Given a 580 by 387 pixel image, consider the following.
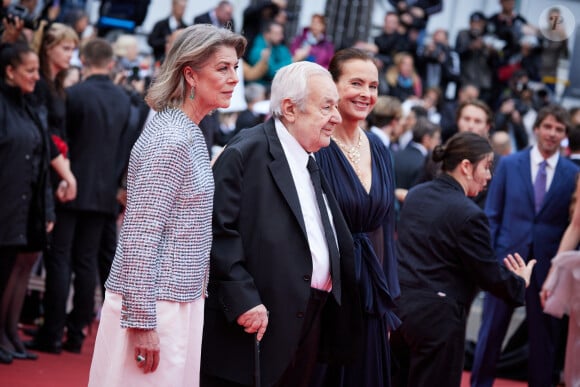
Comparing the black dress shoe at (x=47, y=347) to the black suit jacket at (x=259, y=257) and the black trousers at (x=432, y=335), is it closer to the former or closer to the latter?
the black trousers at (x=432, y=335)

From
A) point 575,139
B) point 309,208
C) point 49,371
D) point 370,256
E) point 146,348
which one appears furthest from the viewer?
point 575,139

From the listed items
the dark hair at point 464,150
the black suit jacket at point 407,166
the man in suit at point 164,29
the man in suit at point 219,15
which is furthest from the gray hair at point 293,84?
the man in suit at point 164,29

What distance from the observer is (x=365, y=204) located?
4.93 m

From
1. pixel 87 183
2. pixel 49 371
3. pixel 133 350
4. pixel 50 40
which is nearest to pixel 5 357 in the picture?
pixel 49 371

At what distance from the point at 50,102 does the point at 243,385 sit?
3.70 m

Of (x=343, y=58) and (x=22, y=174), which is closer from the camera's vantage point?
(x=343, y=58)

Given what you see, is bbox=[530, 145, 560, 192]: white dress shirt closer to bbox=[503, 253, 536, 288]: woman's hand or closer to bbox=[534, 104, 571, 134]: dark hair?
bbox=[534, 104, 571, 134]: dark hair

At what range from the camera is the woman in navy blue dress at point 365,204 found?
16.0ft

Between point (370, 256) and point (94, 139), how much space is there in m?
3.45

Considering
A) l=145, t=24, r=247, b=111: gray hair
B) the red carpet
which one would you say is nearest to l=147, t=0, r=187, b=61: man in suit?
the red carpet

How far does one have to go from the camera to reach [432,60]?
1619 centimetres

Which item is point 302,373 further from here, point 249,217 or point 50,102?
point 50,102

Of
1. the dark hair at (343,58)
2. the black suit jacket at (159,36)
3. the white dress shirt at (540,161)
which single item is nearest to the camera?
the dark hair at (343,58)

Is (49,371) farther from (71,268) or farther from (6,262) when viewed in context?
(71,268)
